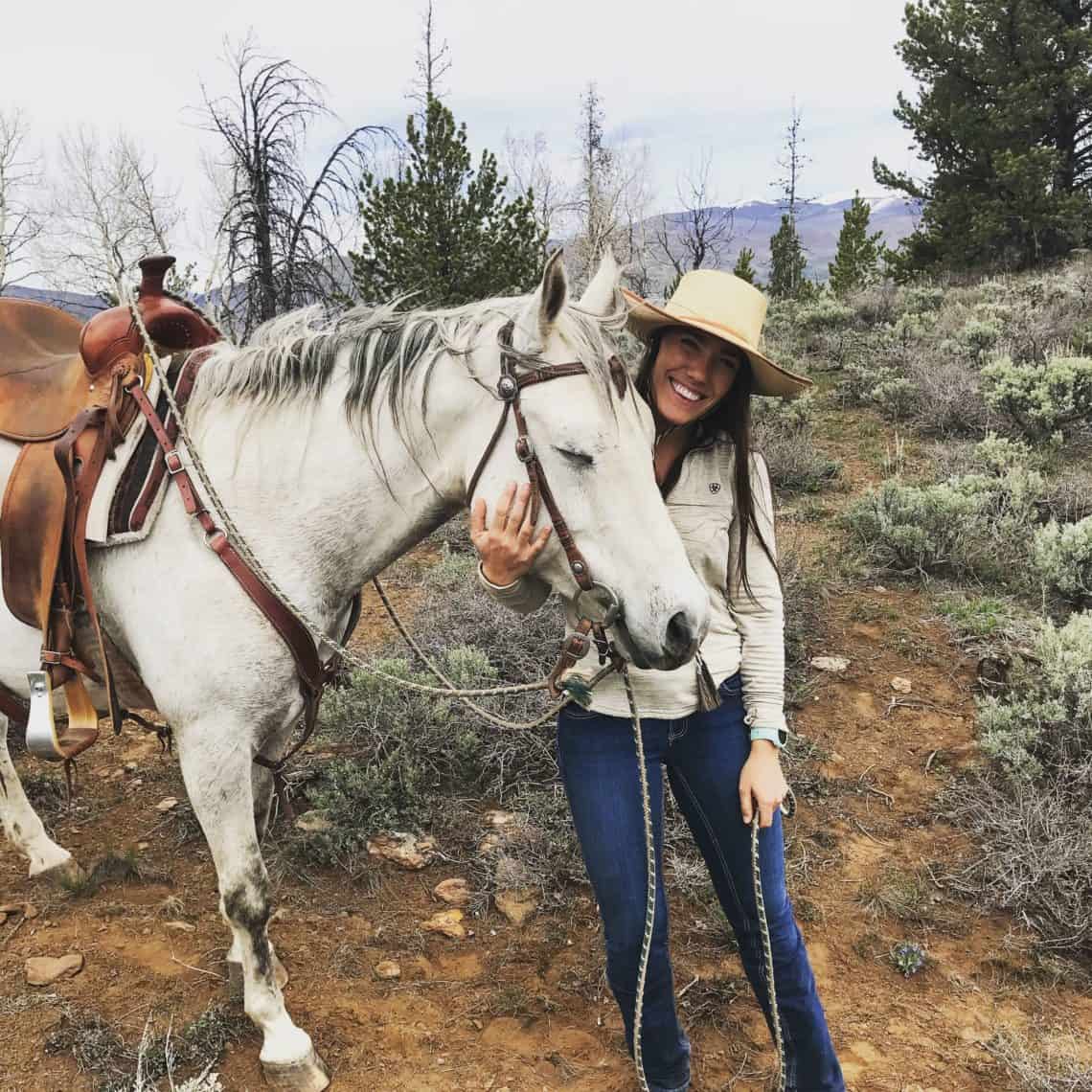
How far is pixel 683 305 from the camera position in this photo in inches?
71.4

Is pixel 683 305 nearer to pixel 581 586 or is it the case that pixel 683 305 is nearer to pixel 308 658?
pixel 581 586

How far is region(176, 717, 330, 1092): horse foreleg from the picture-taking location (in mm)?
1965

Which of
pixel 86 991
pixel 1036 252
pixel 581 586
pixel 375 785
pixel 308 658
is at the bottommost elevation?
pixel 86 991

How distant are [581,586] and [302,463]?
32.2 inches

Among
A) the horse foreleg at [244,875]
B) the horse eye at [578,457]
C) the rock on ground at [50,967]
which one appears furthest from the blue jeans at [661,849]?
the rock on ground at [50,967]

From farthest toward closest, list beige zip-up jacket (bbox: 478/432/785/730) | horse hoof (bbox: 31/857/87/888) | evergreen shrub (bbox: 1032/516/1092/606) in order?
evergreen shrub (bbox: 1032/516/1092/606)
horse hoof (bbox: 31/857/87/888)
beige zip-up jacket (bbox: 478/432/785/730)

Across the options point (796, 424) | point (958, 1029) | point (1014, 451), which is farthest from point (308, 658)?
point (796, 424)

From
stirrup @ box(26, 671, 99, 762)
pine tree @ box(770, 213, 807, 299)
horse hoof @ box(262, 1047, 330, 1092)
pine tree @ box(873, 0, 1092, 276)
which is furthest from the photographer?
pine tree @ box(770, 213, 807, 299)

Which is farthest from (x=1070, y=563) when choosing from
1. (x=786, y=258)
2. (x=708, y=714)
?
(x=786, y=258)

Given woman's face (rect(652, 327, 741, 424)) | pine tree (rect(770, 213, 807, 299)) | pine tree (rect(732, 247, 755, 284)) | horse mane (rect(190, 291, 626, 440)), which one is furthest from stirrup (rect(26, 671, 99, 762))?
pine tree (rect(770, 213, 807, 299))

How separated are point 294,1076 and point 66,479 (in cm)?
174

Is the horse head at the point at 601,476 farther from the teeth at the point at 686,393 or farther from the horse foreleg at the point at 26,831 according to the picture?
the horse foreleg at the point at 26,831

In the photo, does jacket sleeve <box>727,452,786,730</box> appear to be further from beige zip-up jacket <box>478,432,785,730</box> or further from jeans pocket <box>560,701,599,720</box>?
jeans pocket <box>560,701,599,720</box>

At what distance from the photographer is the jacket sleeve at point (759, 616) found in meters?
1.87
